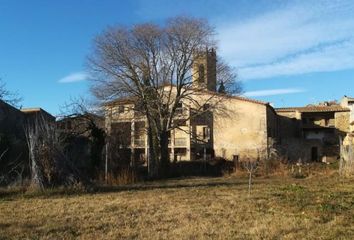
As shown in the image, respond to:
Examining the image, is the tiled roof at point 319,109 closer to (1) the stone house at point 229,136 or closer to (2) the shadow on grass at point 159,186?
(1) the stone house at point 229,136

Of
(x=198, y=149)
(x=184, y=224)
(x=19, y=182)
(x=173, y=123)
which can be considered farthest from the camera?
(x=198, y=149)

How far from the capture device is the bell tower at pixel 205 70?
41156mm

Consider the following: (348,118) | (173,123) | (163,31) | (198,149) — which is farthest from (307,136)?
(163,31)

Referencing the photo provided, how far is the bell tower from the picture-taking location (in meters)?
41.2

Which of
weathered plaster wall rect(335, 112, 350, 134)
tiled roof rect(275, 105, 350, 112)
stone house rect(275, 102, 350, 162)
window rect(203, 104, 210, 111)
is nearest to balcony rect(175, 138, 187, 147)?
window rect(203, 104, 210, 111)

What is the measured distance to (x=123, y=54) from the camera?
134 ft

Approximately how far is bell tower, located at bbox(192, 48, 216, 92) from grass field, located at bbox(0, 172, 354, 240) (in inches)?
1011

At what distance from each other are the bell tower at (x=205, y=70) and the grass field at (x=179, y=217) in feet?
84.3

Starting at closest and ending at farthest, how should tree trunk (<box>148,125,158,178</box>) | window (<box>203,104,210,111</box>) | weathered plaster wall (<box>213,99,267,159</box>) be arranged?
tree trunk (<box>148,125,158,178</box>) < window (<box>203,104,210,111</box>) < weathered plaster wall (<box>213,99,267,159</box>)

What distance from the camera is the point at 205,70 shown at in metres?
42.3

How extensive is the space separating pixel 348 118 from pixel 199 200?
6128 cm

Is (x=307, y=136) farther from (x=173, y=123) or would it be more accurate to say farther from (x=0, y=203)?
(x=0, y=203)

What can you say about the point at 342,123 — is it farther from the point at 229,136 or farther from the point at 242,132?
the point at 229,136

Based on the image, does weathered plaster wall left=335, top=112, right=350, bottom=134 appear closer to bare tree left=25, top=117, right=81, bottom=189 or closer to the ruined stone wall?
the ruined stone wall
